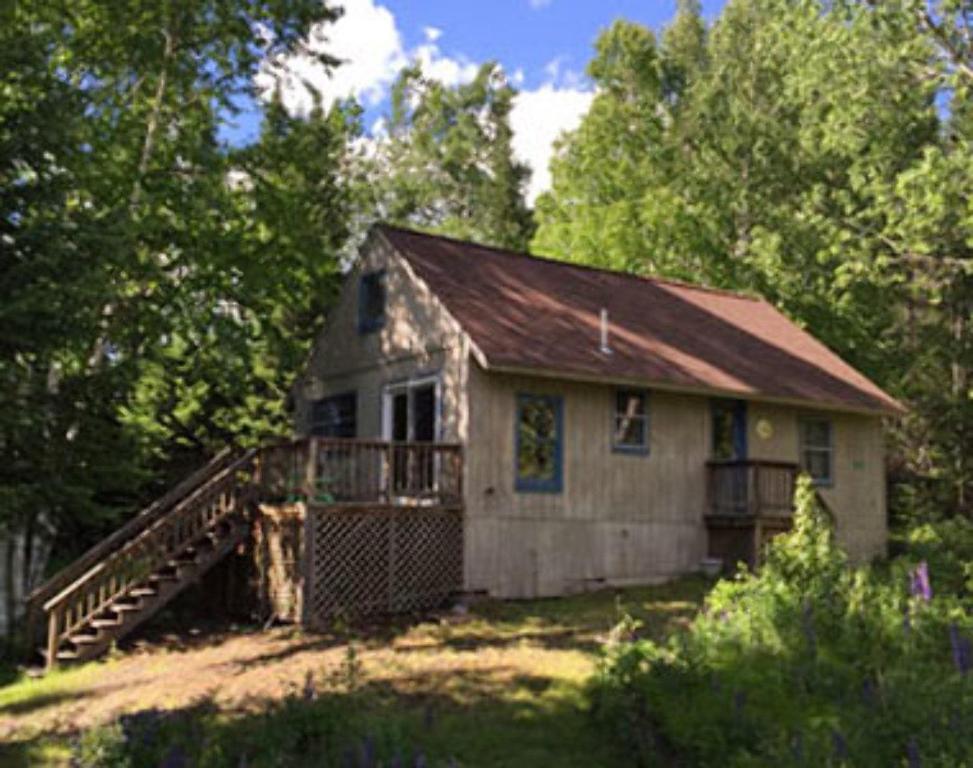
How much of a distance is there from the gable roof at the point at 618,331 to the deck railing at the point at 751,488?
132 centimetres

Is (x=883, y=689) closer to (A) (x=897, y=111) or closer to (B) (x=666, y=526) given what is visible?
(B) (x=666, y=526)

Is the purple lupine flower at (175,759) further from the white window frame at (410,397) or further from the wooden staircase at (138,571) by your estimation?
the white window frame at (410,397)

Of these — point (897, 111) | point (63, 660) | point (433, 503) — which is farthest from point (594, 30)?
point (63, 660)

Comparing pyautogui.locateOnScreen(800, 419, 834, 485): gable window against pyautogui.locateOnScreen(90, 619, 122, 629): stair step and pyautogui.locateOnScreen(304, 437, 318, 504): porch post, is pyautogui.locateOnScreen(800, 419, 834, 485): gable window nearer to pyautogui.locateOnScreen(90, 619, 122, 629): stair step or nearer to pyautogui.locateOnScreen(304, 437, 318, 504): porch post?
pyautogui.locateOnScreen(304, 437, 318, 504): porch post

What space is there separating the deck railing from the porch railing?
5.21 m

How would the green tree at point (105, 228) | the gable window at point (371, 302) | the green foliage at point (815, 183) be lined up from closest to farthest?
the green tree at point (105, 228) → the gable window at point (371, 302) → the green foliage at point (815, 183)

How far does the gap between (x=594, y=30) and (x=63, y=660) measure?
106 feet

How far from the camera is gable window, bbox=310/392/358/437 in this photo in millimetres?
19516

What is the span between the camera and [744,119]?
31.3m

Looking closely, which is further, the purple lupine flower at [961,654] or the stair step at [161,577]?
the stair step at [161,577]

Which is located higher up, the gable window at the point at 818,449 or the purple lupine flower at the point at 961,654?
the gable window at the point at 818,449

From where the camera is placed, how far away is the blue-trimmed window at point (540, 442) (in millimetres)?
16578

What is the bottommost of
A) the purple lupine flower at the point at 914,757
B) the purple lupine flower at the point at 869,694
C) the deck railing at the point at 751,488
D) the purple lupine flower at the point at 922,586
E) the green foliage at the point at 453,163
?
the purple lupine flower at the point at 914,757

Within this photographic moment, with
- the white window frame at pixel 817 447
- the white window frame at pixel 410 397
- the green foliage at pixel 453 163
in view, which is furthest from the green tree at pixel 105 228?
the green foliage at pixel 453 163
